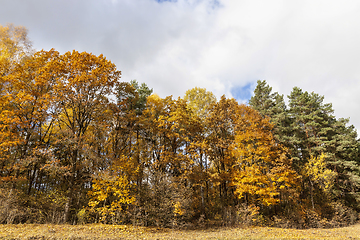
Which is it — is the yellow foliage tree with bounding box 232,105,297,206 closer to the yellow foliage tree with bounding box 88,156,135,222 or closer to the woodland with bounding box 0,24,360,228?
the woodland with bounding box 0,24,360,228

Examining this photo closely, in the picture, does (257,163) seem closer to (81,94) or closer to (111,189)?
(111,189)

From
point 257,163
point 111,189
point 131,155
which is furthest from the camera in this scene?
point 257,163

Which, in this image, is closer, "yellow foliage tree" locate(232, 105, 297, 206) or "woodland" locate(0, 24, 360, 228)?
"woodland" locate(0, 24, 360, 228)

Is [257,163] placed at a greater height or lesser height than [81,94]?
lesser

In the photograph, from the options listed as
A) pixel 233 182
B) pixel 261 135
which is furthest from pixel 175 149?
pixel 261 135

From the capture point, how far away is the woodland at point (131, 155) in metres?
12.8

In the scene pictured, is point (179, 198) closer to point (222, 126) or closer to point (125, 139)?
point (125, 139)

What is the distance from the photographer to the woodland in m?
12.8

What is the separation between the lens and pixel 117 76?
1463 centimetres

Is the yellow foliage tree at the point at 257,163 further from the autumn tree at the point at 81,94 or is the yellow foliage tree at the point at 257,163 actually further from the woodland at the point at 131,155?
the autumn tree at the point at 81,94

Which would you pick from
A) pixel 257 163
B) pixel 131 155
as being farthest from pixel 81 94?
pixel 257 163

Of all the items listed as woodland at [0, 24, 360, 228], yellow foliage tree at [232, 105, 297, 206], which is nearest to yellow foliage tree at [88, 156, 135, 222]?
woodland at [0, 24, 360, 228]

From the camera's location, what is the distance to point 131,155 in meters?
16.8

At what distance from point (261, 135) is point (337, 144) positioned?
51.2 feet
